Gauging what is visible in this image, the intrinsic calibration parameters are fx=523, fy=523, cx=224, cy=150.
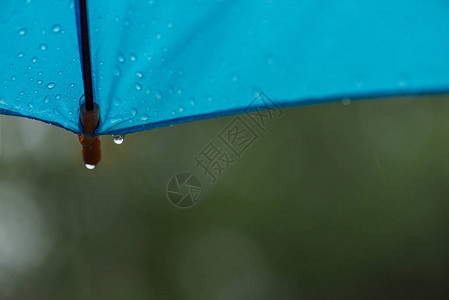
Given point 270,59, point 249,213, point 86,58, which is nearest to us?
point 270,59

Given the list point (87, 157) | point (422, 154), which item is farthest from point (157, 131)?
point (87, 157)

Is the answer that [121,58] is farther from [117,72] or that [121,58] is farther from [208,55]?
[208,55]

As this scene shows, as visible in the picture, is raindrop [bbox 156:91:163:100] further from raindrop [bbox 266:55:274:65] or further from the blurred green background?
the blurred green background

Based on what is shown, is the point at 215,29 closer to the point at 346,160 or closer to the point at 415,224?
the point at 346,160

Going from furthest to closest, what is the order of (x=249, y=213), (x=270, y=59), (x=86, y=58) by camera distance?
(x=249, y=213) → (x=86, y=58) → (x=270, y=59)

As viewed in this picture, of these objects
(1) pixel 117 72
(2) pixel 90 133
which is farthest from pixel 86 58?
(2) pixel 90 133
